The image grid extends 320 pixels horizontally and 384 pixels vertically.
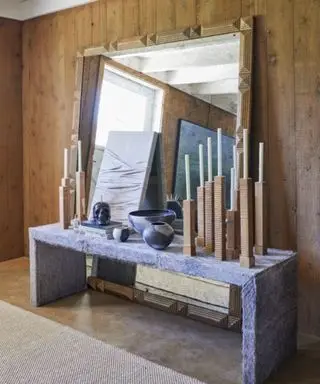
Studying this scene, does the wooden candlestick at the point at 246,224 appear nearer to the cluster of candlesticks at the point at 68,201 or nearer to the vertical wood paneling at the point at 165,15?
the cluster of candlesticks at the point at 68,201

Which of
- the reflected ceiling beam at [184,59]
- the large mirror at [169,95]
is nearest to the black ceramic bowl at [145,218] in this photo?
the large mirror at [169,95]

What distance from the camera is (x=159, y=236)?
2422 mm

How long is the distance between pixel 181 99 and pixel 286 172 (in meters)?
0.87

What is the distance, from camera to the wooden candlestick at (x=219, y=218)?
2279mm

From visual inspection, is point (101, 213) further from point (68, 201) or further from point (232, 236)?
point (232, 236)

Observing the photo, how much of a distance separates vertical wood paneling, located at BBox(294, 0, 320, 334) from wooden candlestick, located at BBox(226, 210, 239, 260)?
0.50 m

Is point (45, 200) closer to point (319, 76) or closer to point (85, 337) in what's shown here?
point (85, 337)

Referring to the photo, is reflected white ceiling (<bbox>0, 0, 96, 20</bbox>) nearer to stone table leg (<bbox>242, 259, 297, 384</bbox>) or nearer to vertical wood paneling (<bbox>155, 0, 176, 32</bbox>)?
vertical wood paneling (<bbox>155, 0, 176, 32</bbox>)

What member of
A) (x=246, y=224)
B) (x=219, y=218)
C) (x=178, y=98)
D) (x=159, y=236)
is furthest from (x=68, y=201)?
(x=246, y=224)

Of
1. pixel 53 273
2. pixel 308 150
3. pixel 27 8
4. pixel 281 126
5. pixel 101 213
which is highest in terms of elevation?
pixel 27 8

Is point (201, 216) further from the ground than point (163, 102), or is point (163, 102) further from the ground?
point (163, 102)

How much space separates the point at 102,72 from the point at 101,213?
49.2 inches

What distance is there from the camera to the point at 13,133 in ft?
13.8

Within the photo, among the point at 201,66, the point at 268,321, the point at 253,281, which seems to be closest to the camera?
the point at 253,281
